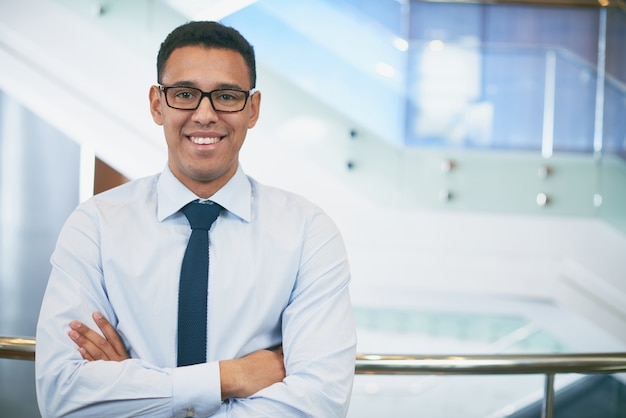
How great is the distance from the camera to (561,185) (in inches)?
166

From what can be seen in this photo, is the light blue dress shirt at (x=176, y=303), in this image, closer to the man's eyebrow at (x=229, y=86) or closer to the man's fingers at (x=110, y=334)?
the man's fingers at (x=110, y=334)

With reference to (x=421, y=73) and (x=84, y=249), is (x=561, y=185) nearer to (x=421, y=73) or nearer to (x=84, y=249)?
(x=421, y=73)

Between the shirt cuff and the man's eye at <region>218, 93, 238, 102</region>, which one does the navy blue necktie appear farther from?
the man's eye at <region>218, 93, 238, 102</region>

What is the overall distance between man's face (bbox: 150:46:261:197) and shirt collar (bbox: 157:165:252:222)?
0.04 m

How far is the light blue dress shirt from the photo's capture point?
1278 mm

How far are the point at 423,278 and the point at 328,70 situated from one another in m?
1.44

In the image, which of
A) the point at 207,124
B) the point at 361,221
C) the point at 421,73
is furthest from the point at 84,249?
the point at 421,73

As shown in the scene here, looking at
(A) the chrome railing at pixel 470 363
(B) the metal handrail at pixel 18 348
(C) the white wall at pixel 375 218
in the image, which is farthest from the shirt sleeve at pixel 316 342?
(C) the white wall at pixel 375 218

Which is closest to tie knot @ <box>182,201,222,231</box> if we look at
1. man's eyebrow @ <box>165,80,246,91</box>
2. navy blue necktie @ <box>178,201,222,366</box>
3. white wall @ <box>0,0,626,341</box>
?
navy blue necktie @ <box>178,201,222,366</box>

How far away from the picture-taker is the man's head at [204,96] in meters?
1.37

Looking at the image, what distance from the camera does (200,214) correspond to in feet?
4.68

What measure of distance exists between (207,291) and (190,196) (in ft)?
0.68

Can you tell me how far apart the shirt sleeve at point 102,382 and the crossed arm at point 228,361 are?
18 mm

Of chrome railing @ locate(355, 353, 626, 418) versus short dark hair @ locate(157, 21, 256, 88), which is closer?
short dark hair @ locate(157, 21, 256, 88)
